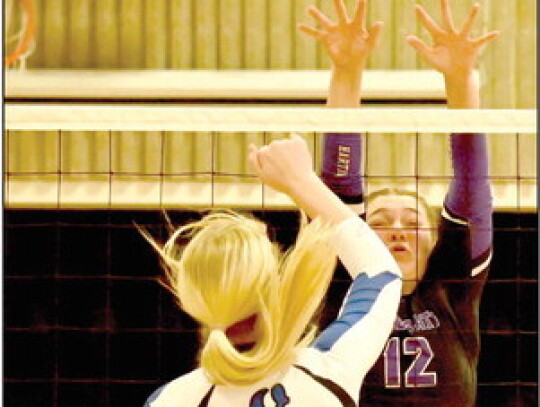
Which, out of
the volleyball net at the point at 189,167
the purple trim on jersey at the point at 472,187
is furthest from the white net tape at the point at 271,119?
the volleyball net at the point at 189,167

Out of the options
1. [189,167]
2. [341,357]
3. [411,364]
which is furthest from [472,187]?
[189,167]

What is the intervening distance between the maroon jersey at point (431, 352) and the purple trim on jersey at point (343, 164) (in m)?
0.21

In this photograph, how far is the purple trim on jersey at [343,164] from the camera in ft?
6.39

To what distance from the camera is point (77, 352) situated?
3.27 meters

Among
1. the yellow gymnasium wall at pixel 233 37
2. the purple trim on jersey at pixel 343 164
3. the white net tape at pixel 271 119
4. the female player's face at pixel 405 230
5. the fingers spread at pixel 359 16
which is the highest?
the yellow gymnasium wall at pixel 233 37

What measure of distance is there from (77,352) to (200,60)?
3.12ft

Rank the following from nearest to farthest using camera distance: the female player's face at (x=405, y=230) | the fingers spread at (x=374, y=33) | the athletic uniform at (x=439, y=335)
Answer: the fingers spread at (x=374, y=33)
the athletic uniform at (x=439, y=335)
the female player's face at (x=405, y=230)

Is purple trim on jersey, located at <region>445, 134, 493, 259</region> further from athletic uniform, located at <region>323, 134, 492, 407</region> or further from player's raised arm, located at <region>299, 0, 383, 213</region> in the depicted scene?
player's raised arm, located at <region>299, 0, 383, 213</region>

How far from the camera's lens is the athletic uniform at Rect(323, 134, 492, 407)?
2029mm

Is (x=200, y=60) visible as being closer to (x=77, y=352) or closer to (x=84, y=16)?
(x=84, y=16)

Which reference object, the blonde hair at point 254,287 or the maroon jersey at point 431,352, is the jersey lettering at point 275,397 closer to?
the blonde hair at point 254,287

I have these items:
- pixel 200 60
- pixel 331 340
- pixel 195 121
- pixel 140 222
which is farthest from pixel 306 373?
pixel 200 60

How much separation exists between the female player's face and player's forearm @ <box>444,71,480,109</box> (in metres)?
0.26

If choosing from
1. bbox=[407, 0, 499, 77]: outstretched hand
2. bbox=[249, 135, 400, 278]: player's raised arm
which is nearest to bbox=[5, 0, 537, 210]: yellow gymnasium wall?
bbox=[407, 0, 499, 77]: outstretched hand
